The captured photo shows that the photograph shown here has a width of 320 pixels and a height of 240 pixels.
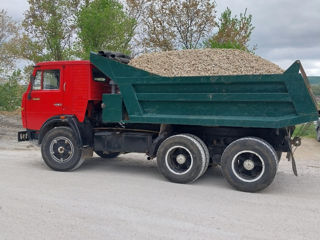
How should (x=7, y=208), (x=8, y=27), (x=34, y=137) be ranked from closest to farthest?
(x=7, y=208) → (x=34, y=137) → (x=8, y=27)

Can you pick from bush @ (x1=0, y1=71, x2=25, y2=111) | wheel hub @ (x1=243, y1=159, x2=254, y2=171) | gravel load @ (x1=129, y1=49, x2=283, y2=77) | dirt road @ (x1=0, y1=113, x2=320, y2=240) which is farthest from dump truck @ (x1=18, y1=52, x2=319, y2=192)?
bush @ (x1=0, y1=71, x2=25, y2=111)

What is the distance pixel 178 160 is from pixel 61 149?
9.05 feet

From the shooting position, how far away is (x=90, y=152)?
783cm

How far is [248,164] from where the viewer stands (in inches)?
240

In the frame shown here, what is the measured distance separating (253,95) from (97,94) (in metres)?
3.42

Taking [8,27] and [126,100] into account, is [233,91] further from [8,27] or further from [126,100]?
[8,27]

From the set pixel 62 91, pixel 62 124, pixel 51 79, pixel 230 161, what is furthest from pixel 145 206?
pixel 51 79

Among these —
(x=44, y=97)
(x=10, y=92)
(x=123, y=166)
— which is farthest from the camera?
(x=10, y=92)

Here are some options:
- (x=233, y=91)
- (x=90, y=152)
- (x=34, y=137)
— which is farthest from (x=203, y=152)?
(x=34, y=137)

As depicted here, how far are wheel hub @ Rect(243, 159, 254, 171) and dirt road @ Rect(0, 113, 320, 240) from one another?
480mm

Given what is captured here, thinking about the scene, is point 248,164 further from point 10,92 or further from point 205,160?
point 10,92

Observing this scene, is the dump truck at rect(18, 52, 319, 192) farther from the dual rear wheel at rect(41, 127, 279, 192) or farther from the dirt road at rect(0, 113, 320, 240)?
the dirt road at rect(0, 113, 320, 240)

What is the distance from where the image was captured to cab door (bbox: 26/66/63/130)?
25.1 ft

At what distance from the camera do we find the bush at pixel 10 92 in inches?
511
